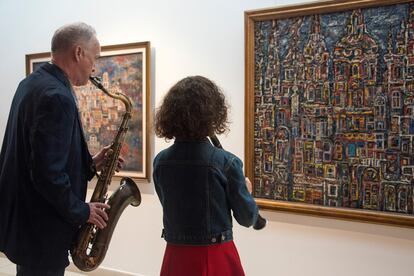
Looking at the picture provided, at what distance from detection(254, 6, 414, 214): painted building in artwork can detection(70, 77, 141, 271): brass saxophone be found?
0.89 metres

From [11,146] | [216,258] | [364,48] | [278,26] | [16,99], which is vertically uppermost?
[278,26]

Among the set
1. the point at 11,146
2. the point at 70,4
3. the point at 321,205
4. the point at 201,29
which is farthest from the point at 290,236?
the point at 70,4

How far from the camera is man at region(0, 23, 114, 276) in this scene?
1.83 m

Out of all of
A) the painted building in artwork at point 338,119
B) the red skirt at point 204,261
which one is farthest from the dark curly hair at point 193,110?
the painted building in artwork at point 338,119

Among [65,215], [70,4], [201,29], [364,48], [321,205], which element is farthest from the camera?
[70,4]

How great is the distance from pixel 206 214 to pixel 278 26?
5.16 feet

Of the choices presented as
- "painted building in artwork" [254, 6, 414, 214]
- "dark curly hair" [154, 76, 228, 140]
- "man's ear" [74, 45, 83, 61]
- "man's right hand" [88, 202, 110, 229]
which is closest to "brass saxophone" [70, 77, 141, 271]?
"man's right hand" [88, 202, 110, 229]

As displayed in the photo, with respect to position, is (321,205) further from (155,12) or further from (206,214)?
(155,12)

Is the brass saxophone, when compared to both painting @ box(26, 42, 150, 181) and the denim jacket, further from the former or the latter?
painting @ box(26, 42, 150, 181)

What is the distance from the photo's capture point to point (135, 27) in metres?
3.53

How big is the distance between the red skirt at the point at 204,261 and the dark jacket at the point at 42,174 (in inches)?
17.8

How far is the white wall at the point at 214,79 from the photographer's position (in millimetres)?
2701

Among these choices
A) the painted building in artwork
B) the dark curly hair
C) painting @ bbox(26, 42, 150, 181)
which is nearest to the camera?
the dark curly hair

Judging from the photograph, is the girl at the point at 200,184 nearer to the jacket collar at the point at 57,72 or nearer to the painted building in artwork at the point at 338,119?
the jacket collar at the point at 57,72
